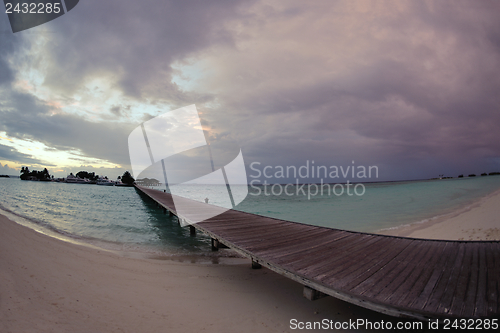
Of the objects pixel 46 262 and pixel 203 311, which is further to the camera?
pixel 46 262

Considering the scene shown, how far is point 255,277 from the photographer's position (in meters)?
5.02

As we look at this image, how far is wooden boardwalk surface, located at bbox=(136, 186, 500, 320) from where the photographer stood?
241 cm

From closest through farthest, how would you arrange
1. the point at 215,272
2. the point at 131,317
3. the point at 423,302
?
the point at 423,302 → the point at 131,317 → the point at 215,272

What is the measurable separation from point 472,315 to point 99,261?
7.87 metres

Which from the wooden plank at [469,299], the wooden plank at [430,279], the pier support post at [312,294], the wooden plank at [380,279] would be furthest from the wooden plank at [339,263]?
the wooden plank at [469,299]

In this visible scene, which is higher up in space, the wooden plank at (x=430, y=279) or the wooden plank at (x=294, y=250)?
the wooden plank at (x=430, y=279)

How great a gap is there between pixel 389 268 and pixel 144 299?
4.56 m

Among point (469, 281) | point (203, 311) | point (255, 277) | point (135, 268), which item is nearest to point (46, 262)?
point (135, 268)

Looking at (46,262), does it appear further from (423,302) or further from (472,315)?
(472,315)

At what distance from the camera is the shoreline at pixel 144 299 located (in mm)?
2932

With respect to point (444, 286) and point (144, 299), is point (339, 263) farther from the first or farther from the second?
point (144, 299)

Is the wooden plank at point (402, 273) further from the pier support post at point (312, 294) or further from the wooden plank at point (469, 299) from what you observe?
the pier support post at point (312, 294)

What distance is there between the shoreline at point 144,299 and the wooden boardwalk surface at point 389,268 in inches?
28.6

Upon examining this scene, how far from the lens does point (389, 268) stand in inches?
135
